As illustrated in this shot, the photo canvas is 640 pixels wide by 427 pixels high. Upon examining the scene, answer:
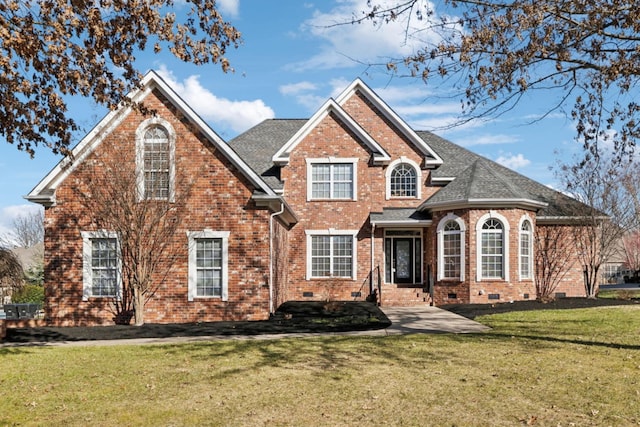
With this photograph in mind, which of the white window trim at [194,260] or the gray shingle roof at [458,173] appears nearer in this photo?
the white window trim at [194,260]

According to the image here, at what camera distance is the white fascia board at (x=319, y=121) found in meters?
23.4

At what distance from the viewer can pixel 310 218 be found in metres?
23.9

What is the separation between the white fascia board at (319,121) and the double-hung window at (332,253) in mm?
3310

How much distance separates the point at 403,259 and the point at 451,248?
308 centimetres

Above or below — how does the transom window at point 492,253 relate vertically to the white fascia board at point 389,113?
below

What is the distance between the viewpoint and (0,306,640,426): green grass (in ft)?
24.4

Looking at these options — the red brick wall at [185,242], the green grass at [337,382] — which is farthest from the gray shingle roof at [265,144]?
the green grass at [337,382]

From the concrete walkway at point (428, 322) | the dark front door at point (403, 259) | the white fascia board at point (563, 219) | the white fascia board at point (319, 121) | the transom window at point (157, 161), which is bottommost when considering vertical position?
the concrete walkway at point (428, 322)

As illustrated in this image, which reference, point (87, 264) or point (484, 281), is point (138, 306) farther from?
point (484, 281)

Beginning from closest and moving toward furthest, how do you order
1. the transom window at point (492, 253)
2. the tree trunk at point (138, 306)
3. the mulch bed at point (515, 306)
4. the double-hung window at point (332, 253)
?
the tree trunk at point (138, 306), the mulch bed at point (515, 306), the transom window at point (492, 253), the double-hung window at point (332, 253)

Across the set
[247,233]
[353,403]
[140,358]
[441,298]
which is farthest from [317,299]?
[353,403]

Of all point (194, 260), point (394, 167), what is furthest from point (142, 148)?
point (394, 167)

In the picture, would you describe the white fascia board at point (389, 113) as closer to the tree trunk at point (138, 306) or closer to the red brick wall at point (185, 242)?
the red brick wall at point (185, 242)

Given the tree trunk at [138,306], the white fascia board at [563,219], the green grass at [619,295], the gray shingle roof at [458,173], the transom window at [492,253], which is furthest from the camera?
the green grass at [619,295]
